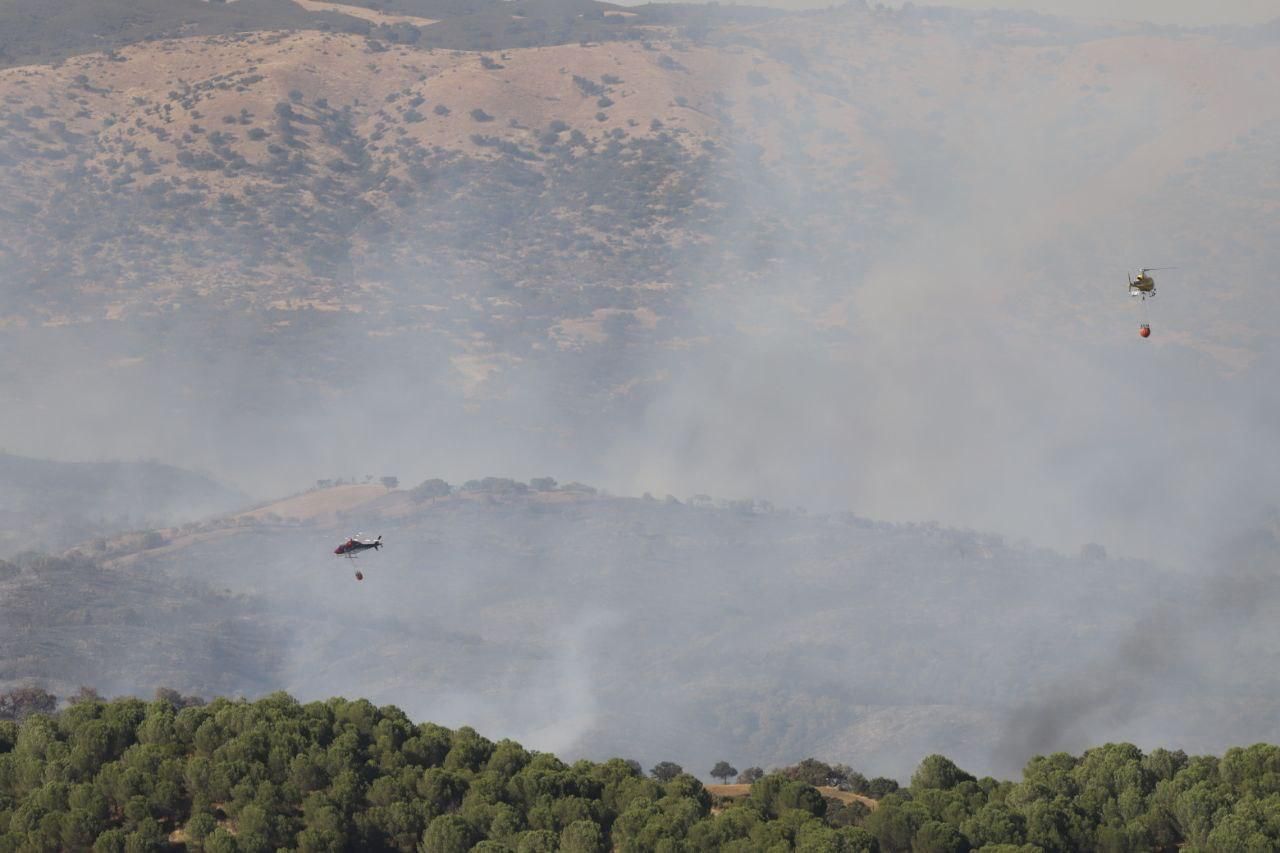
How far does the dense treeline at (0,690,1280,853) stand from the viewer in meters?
84.9

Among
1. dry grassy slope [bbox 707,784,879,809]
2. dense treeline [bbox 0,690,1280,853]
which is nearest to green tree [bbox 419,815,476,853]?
dense treeline [bbox 0,690,1280,853]

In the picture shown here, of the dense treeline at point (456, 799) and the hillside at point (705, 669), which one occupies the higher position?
the hillside at point (705, 669)

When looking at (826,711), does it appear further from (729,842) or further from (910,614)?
(729,842)

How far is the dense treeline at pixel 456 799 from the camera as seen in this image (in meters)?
84.9

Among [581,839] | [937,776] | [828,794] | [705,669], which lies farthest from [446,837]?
[705,669]

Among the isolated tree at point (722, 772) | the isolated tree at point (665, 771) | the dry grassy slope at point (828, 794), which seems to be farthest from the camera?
the isolated tree at point (722, 772)

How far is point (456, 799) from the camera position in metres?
92.4

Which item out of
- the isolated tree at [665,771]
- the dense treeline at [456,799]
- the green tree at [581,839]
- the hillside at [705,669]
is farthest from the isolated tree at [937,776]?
the hillside at [705,669]

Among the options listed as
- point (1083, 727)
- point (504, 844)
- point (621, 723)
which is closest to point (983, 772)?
point (1083, 727)

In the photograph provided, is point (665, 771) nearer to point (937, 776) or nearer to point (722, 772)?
point (722, 772)

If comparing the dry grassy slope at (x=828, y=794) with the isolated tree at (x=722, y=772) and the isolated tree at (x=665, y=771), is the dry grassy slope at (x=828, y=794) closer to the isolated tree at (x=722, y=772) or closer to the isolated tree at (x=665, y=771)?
the isolated tree at (x=665, y=771)

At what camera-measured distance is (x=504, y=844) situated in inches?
3346

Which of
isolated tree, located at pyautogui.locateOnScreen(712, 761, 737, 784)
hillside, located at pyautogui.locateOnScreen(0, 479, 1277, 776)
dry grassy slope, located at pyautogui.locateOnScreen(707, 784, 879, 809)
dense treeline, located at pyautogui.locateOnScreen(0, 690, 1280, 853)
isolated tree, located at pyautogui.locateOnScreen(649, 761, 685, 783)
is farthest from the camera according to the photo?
hillside, located at pyautogui.locateOnScreen(0, 479, 1277, 776)

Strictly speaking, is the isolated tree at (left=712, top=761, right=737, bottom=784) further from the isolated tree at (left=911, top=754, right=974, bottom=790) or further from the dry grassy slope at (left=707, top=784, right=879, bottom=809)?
the isolated tree at (left=911, top=754, right=974, bottom=790)
